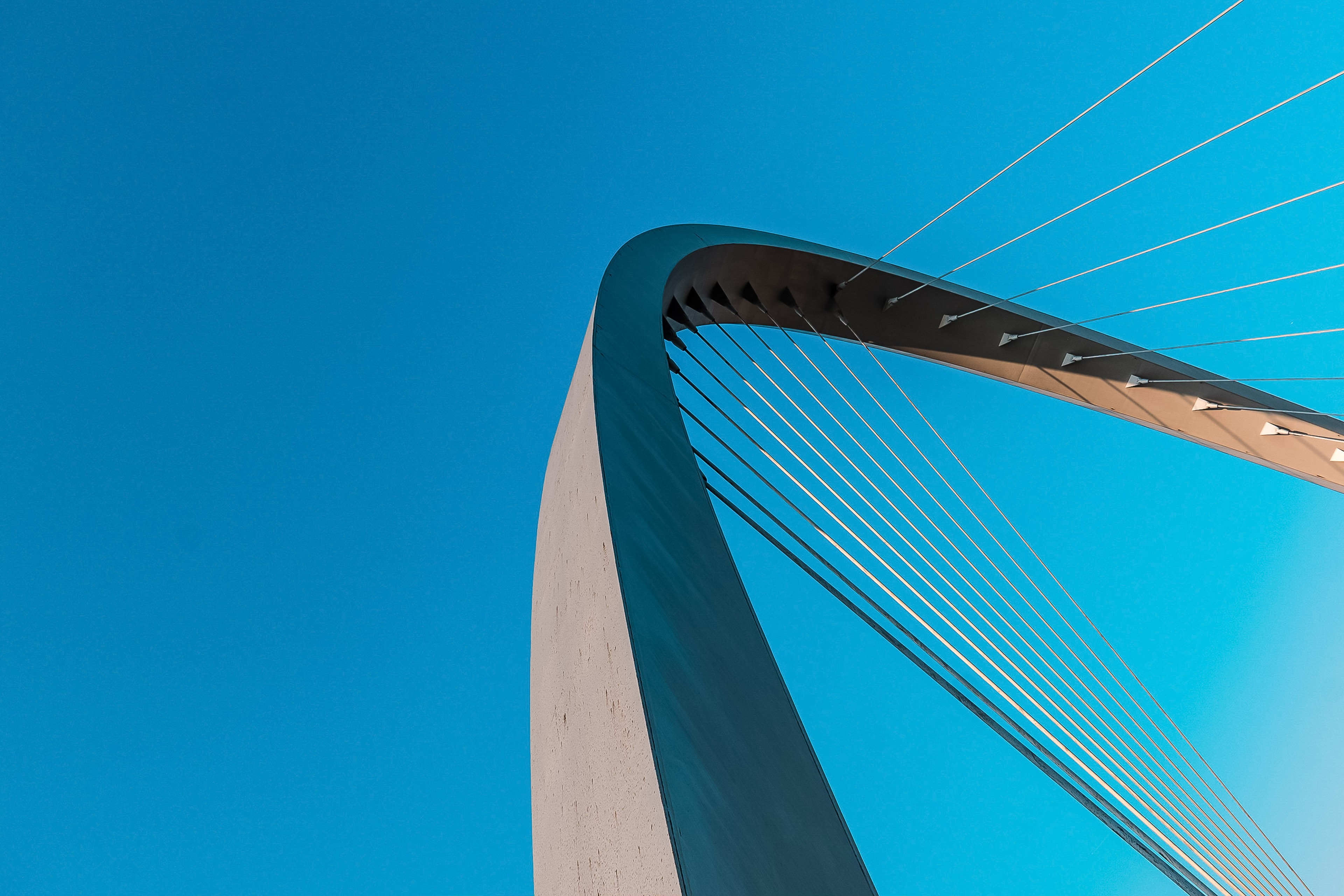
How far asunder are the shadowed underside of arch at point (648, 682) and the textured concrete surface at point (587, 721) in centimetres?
1

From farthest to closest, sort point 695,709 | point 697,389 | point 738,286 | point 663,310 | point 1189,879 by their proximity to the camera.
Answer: point 738,286 < point 663,310 < point 697,389 < point 1189,879 < point 695,709

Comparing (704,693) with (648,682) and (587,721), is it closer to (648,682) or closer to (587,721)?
(648,682)

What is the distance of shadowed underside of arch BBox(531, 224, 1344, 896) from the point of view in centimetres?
245

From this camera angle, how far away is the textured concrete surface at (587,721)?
8.09ft

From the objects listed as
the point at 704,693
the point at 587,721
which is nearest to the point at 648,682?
the point at 704,693

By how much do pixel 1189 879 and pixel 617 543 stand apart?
2903mm

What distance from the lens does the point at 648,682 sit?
265 centimetres

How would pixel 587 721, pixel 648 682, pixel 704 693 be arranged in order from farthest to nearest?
pixel 587 721
pixel 704 693
pixel 648 682

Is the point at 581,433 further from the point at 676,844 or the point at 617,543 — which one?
the point at 676,844

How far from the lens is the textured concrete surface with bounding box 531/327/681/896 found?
2.47m

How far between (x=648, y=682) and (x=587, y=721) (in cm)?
67

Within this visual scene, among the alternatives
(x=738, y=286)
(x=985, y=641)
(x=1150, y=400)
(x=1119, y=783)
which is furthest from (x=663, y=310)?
(x=1150, y=400)

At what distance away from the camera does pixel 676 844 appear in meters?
2.17

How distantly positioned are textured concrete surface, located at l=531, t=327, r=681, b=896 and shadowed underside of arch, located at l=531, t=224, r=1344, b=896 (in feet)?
0.04
